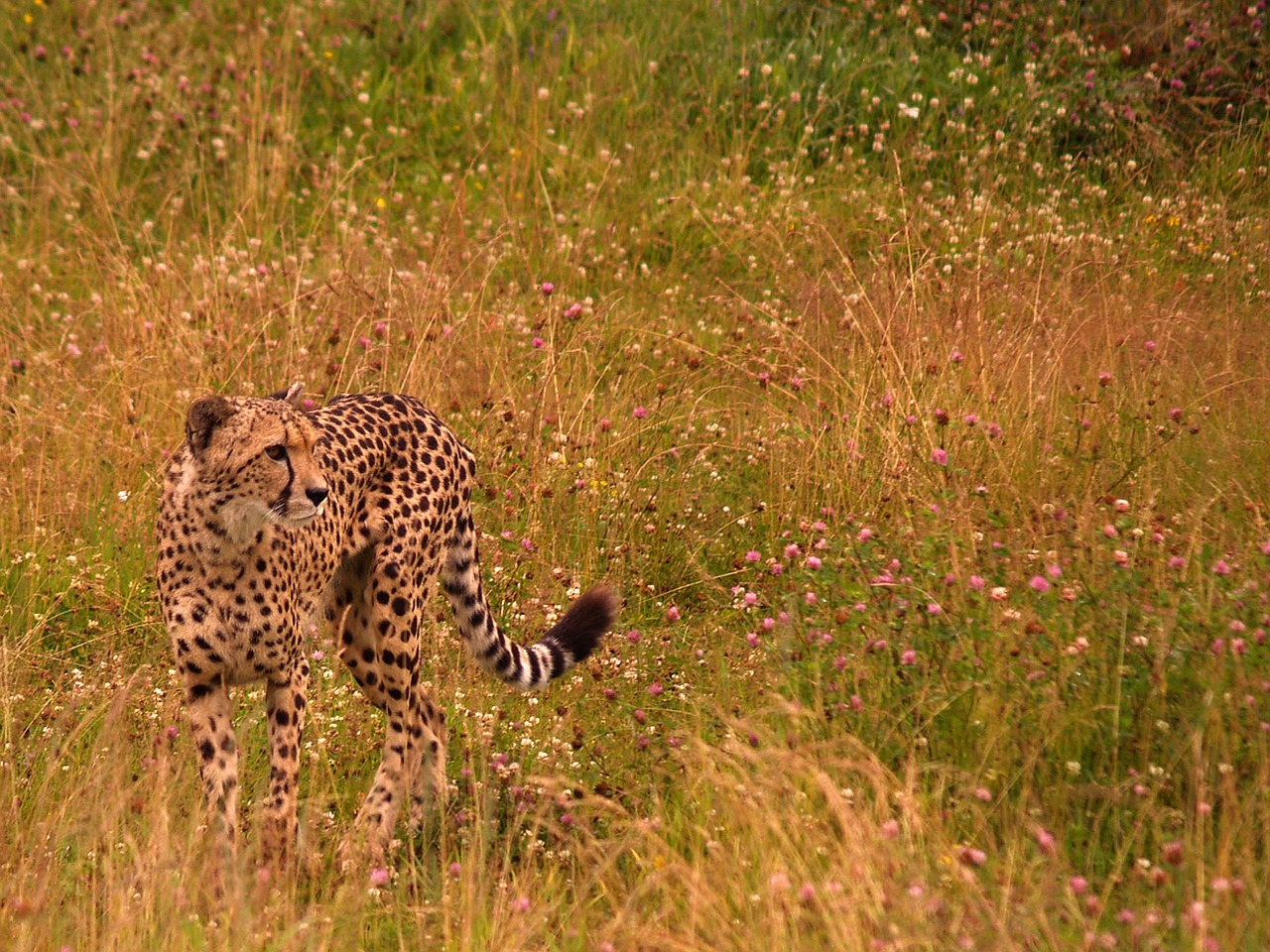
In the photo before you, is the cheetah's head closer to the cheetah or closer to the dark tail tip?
the cheetah

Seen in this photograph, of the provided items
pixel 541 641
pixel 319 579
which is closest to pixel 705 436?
pixel 541 641

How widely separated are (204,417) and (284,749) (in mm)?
761

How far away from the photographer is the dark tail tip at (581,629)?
163 inches

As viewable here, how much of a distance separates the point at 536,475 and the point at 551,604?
582 millimetres

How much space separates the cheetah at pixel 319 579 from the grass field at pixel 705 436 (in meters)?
0.14

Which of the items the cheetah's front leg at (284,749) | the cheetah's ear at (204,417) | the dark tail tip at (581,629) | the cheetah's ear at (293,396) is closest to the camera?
the cheetah's ear at (204,417)

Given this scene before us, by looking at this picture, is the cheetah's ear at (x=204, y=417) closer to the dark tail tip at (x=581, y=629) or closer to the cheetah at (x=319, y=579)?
the cheetah at (x=319, y=579)

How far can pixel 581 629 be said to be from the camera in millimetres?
4141

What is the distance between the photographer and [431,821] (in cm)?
407

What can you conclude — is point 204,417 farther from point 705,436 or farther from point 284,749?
point 705,436

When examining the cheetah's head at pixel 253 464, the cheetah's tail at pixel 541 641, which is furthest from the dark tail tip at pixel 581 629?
the cheetah's head at pixel 253 464

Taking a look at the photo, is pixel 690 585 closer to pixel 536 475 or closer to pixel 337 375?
pixel 536 475

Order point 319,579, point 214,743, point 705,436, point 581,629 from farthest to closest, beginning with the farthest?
point 705,436 → point 581,629 → point 319,579 → point 214,743

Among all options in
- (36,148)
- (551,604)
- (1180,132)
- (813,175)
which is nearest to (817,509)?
(551,604)
